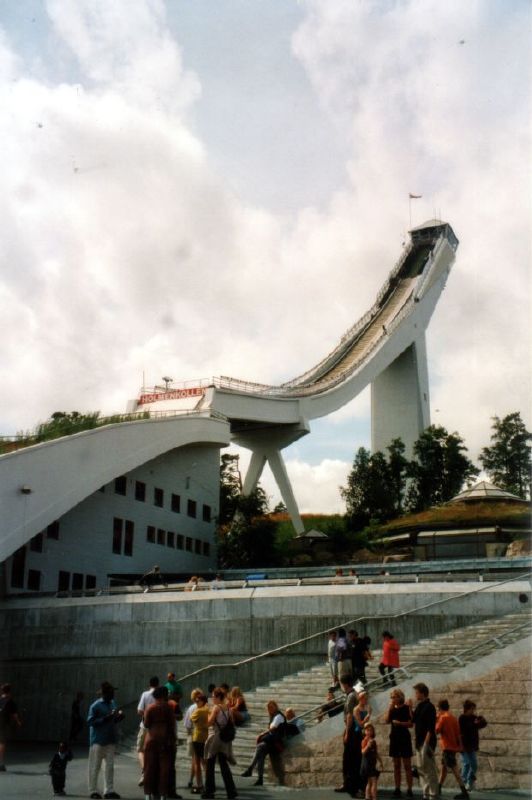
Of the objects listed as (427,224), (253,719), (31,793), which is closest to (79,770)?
(31,793)

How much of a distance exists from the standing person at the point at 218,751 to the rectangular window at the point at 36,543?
19.2m

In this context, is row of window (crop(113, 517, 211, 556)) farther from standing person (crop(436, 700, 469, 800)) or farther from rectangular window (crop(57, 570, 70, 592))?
standing person (crop(436, 700, 469, 800))

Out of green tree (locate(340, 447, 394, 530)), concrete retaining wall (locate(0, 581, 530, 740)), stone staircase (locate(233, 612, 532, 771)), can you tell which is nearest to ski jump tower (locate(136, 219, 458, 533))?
green tree (locate(340, 447, 394, 530))

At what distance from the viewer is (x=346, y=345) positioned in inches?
2044

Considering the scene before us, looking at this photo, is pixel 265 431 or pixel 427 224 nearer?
pixel 265 431

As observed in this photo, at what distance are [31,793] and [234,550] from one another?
26203 mm

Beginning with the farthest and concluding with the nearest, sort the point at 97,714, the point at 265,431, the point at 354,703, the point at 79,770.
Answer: the point at 265,431 < the point at 79,770 < the point at 354,703 < the point at 97,714

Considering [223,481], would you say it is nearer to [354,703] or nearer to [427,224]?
[427,224]

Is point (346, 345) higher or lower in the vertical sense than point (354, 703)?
higher

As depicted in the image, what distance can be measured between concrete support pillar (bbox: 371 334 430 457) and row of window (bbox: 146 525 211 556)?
18.5 meters

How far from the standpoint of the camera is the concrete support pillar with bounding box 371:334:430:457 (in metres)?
53.6

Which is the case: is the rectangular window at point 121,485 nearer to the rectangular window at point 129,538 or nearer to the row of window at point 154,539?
the row of window at point 154,539

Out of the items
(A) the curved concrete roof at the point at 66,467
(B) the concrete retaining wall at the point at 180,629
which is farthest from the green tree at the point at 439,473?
(B) the concrete retaining wall at the point at 180,629

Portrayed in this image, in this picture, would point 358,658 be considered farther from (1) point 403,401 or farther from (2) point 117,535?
(1) point 403,401
